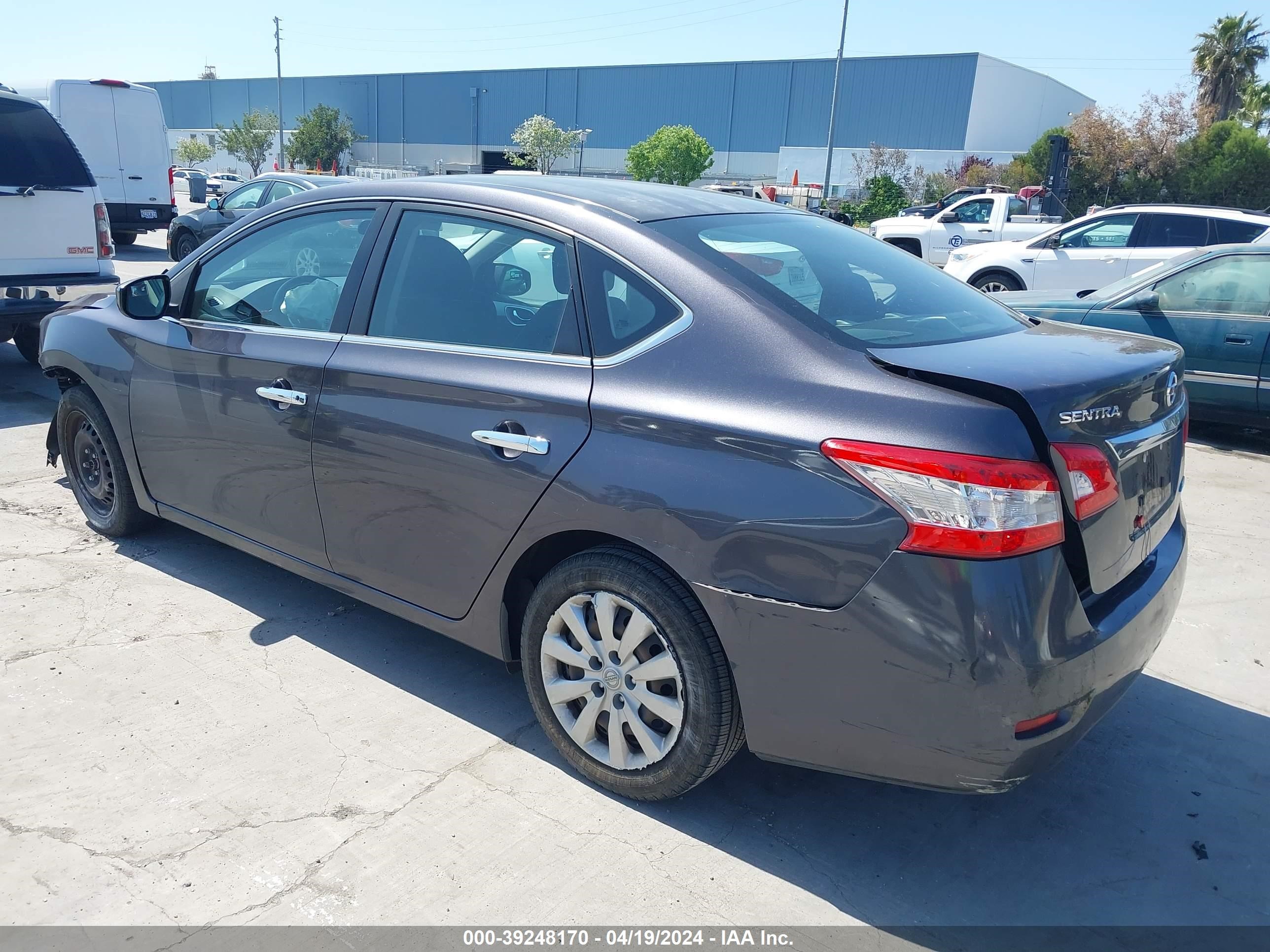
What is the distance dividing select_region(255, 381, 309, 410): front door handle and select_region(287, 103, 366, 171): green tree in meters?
71.8

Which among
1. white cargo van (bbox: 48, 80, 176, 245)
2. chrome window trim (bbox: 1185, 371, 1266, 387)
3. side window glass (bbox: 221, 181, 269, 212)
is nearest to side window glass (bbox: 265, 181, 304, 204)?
side window glass (bbox: 221, 181, 269, 212)

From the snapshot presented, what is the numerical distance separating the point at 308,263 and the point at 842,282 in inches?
81.1

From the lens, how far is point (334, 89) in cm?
8056

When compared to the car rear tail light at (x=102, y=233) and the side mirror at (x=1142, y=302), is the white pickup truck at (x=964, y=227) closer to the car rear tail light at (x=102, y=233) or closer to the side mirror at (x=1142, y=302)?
the side mirror at (x=1142, y=302)

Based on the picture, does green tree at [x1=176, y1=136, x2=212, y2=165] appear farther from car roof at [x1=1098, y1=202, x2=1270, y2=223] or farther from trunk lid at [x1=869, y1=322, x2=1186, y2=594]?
trunk lid at [x1=869, y1=322, x2=1186, y2=594]

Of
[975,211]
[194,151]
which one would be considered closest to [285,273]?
[975,211]

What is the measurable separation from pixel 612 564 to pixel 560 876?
85 cm

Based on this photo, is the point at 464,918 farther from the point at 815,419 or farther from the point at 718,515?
the point at 815,419

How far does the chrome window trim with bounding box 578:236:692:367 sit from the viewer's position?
8.93 feet

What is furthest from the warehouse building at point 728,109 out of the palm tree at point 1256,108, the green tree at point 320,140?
the palm tree at point 1256,108

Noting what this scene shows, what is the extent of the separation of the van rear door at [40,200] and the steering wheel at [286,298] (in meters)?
4.88

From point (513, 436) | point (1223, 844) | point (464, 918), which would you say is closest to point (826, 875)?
point (464, 918)

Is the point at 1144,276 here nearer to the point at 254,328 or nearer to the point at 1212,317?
the point at 1212,317

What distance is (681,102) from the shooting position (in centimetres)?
6519
